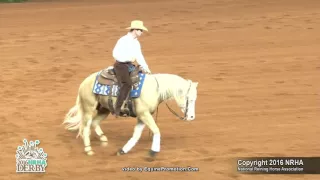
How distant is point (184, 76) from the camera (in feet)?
47.9

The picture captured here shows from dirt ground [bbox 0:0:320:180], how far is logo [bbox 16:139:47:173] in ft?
0.48

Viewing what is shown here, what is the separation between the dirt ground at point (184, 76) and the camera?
915cm

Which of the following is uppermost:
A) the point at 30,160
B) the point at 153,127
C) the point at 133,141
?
the point at 153,127

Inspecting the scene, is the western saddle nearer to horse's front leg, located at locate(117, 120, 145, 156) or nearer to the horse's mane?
horse's front leg, located at locate(117, 120, 145, 156)

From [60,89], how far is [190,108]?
5343mm

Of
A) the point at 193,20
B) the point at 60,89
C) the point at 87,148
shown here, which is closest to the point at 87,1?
the point at 193,20

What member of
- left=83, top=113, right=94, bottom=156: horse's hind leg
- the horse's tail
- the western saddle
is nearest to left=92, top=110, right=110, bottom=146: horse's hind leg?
the horse's tail

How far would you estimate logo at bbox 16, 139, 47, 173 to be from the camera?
853 centimetres

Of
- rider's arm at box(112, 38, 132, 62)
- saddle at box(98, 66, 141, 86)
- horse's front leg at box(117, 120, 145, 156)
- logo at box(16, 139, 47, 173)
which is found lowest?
logo at box(16, 139, 47, 173)

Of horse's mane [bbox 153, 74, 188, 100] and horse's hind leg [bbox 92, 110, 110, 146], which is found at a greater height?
horse's mane [bbox 153, 74, 188, 100]

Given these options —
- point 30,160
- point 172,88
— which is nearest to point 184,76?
point 172,88

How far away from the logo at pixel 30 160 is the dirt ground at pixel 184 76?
0.48 ft

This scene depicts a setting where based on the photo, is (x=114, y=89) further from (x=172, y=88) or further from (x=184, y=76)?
(x=184, y=76)

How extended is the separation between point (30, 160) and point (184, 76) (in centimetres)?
662
